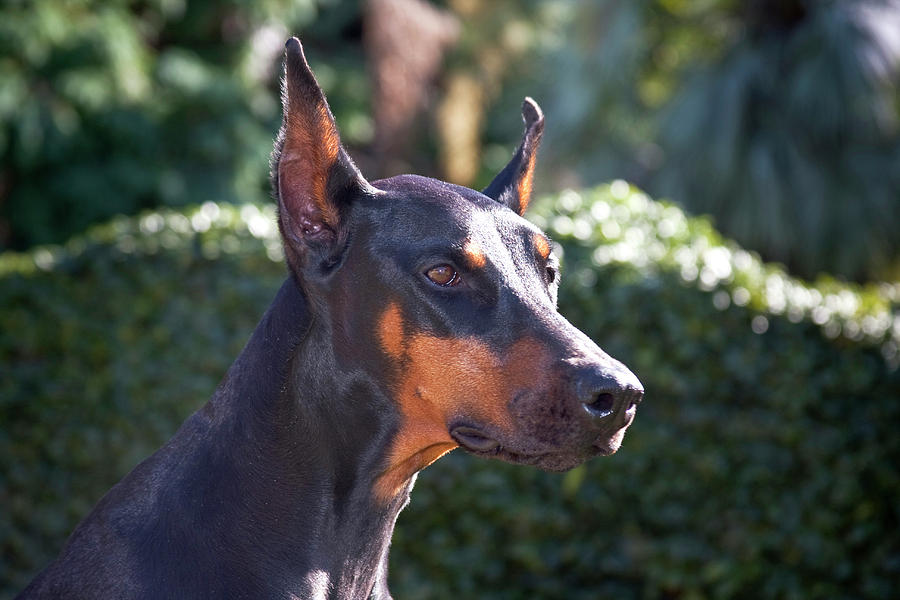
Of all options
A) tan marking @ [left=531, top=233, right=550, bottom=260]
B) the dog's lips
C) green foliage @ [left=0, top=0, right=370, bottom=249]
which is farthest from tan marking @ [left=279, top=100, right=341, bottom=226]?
green foliage @ [left=0, top=0, right=370, bottom=249]

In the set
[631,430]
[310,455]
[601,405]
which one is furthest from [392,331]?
[631,430]

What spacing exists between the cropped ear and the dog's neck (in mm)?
778

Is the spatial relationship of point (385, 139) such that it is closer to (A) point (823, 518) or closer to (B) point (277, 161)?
(A) point (823, 518)

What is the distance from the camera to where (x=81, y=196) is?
41.7 feet

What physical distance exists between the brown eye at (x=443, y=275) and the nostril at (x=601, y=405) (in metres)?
0.47

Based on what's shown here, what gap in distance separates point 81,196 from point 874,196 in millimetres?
10191

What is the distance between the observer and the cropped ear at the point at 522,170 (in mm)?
2967

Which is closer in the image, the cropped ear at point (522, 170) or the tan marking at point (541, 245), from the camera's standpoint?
the tan marking at point (541, 245)

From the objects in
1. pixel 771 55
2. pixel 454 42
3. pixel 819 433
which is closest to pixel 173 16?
pixel 454 42

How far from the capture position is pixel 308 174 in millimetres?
2459

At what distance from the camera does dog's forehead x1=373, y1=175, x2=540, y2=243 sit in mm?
2445

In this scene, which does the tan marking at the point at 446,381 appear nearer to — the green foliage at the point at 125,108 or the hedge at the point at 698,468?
the hedge at the point at 698,468

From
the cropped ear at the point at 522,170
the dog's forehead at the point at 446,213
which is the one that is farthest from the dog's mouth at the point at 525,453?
the cropped ear at the point at 522,170

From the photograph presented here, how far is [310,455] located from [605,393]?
2.66 feet
